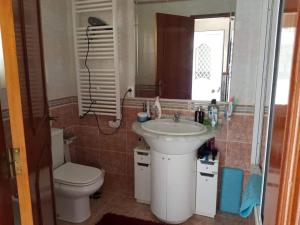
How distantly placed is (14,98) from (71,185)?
1488mm

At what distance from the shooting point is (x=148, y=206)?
2488 millimetres

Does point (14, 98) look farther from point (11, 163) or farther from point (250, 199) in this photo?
point (250, 199)

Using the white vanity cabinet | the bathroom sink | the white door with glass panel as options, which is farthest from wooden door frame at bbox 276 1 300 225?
the white door with glass panel

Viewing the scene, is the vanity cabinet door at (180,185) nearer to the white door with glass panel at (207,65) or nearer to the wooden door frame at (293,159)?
the white door with glass panel at (207,65)

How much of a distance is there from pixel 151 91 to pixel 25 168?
182 cm

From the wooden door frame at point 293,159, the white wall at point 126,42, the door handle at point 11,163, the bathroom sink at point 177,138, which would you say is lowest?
the bathroom sink at point 177,138

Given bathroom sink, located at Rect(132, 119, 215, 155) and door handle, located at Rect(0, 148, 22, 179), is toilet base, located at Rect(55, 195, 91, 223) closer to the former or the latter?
bathroom sink, located at Rect(132, 119, 215, 155)

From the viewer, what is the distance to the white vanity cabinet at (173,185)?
208cm

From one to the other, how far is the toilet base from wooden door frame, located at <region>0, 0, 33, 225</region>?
143 cm

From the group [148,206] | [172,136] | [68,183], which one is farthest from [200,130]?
[68,183]

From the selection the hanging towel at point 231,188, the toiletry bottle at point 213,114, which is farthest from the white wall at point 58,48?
the hanging towel at point 231,188

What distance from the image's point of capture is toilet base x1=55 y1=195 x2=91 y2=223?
2.23 meters

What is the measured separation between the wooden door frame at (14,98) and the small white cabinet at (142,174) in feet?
5.11

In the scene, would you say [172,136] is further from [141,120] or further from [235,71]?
[235,71]
